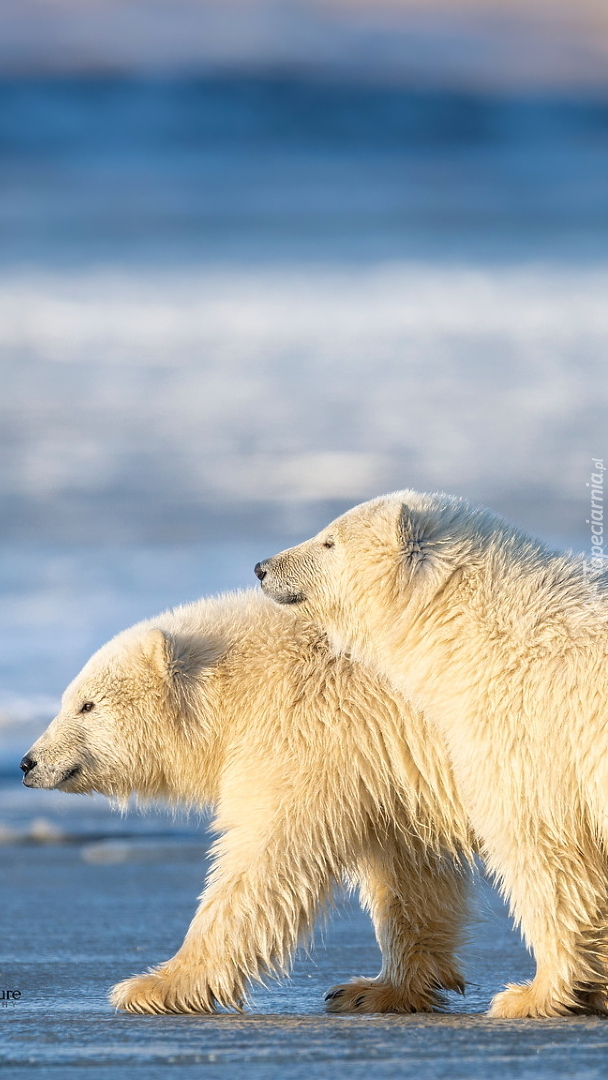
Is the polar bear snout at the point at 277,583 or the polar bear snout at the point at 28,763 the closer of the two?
the polar bear snout at the point at 277,583

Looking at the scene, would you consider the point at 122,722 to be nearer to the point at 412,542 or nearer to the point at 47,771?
the point at 47,771

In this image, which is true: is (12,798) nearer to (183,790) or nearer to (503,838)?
(183,790)

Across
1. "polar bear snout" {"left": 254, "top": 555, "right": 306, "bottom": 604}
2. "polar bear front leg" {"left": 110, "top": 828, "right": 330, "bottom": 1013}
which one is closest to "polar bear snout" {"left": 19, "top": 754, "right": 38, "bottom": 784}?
"polar bear front leg" {"left": 110, "top": 828, "right": 330, "bottom": 1013}

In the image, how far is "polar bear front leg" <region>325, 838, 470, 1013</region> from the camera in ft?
22.0

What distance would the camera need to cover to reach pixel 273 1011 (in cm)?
625

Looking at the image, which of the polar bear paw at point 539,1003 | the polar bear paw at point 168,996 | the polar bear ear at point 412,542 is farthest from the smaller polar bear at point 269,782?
the polar bear paw at point 539,1003

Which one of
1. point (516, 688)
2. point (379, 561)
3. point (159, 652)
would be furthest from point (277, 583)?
point (516, 688)

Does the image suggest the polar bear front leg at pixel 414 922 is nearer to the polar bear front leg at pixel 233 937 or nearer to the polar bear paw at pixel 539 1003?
the polar bear front leg at pixel 233 937

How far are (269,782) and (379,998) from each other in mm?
1250

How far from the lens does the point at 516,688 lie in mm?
5613

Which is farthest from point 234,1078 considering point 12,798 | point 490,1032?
point 12,798

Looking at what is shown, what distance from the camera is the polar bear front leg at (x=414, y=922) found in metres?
6.71

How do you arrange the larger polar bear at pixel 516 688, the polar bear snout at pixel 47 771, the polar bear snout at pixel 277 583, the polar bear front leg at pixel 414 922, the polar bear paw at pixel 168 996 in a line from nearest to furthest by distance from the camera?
1. the larger polar bear at pixel 516 688
2. the polar bear paw at pixel 168 996
3. the polar bear snout at pixel 277 583
4. the polar bear front leg at pixel 414 922
5. the polar bear snout at pixel 47 771

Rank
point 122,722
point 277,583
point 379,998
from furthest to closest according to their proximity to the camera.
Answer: point 122,722
point 379,998
point 277,583
